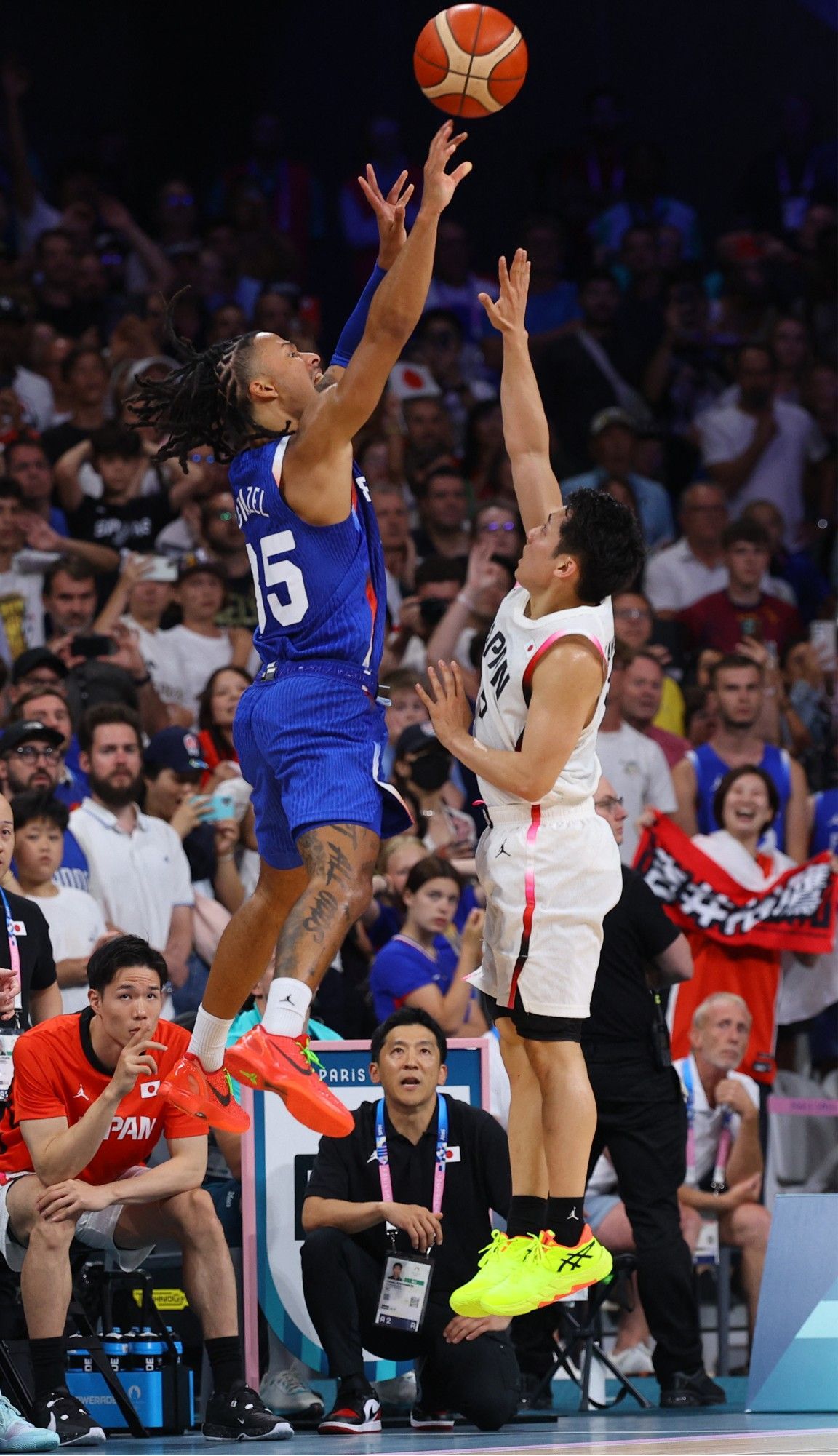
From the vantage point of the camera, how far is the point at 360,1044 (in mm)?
8398

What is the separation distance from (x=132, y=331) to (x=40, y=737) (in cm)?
529

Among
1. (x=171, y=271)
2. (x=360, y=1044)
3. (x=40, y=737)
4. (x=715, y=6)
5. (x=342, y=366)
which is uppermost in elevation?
(x=715, y=6)

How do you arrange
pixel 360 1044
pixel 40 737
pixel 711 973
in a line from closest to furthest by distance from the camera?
1. pixel 360 1044
2. pixel 40 737
3. pixel 711 973

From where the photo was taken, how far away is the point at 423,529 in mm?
13258

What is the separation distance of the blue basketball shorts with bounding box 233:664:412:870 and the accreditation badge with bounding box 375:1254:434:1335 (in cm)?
227

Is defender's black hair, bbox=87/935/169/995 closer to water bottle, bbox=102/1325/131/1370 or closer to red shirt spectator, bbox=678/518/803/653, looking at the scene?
water bottle, bbox=102/1325/131/1370

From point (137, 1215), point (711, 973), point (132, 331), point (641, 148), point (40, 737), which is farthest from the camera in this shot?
point (641, 148)

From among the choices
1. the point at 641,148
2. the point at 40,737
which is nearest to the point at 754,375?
the point at 641,148

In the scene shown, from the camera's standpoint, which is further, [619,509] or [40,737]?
[40,737]

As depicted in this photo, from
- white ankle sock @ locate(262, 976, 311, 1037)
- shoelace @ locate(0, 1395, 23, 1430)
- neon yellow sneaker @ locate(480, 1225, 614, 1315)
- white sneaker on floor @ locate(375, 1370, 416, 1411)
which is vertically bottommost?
white sneaker on floor @ locate(375, 1370, 416, 1411)

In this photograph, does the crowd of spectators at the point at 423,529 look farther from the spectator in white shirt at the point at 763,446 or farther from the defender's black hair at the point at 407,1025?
the defender's black hair at the point at 407,1025

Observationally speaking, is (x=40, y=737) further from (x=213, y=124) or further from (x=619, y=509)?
(x=213, y=124)

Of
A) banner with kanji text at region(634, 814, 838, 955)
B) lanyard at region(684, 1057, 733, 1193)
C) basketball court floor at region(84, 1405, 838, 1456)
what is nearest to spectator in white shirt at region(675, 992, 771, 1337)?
lanyard at region(684, 1057, 733, 1193)

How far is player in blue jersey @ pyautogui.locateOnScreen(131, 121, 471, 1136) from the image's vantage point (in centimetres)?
576
